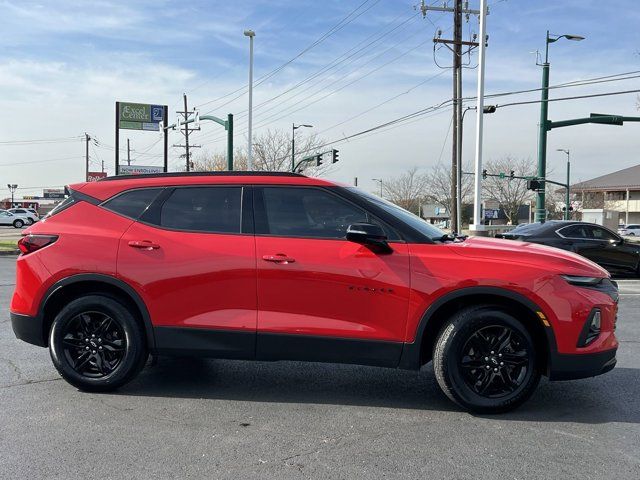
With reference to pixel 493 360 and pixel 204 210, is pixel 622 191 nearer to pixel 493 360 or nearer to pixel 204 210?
pixel 493 360

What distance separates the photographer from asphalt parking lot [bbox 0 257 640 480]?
3.38 meters

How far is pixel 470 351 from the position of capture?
13.9 feet

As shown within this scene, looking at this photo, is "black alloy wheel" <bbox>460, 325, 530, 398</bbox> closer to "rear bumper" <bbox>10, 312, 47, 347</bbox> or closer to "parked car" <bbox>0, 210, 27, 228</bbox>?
"rear bumper" <bbox>10, 312, 47, 347</bbox>

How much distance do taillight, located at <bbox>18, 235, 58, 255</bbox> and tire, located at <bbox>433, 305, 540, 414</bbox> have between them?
3.24 meters

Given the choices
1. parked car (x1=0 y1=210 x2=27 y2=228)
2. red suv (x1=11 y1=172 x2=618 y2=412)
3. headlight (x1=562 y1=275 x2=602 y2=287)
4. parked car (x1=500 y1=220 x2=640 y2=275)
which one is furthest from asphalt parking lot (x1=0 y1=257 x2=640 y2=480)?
parked car (x1=0 y1=210 x2=27 y2=228)

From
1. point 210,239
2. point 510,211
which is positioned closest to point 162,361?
point 210,239

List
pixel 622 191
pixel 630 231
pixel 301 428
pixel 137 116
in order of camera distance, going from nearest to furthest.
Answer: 1. pixel 301 428
2. pixel 137 116
3. pixel 630 231
4. pixel 622 191

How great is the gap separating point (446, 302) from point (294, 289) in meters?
1.13

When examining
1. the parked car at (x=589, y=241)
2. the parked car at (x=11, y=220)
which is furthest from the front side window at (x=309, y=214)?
the parked car at (x=11, y=220)

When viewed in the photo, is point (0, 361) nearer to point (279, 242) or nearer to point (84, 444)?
point (84, 444)

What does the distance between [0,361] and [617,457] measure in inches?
214

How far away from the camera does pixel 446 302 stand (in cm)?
418

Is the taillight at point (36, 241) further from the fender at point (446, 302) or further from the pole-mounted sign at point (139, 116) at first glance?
A: the pole-mounted sign at point (139, 116)

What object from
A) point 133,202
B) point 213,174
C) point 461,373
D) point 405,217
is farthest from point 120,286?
point 461,373
